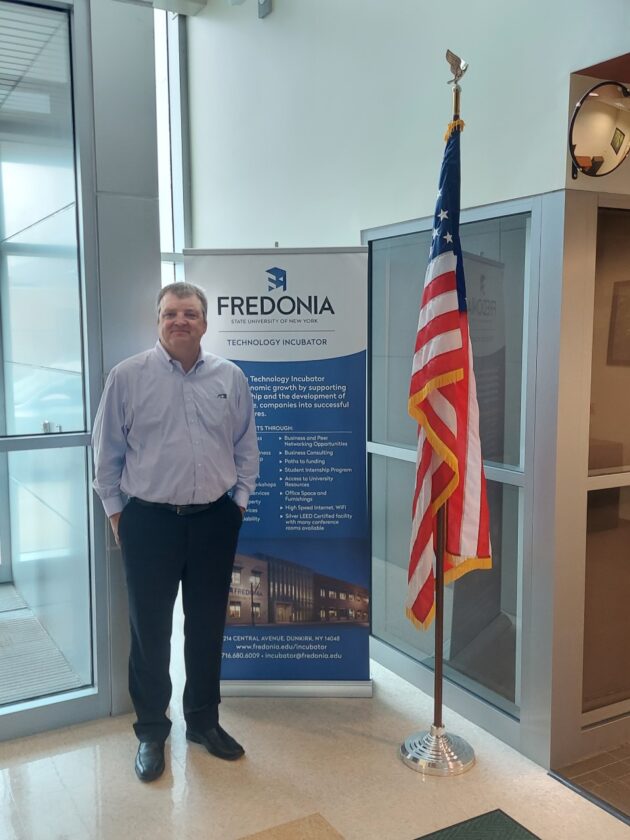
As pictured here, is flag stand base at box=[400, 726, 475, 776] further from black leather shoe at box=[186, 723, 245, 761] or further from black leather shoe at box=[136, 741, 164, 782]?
black leather shoe at box=[136, 741, 164, 782]

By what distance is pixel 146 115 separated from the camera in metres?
3.12

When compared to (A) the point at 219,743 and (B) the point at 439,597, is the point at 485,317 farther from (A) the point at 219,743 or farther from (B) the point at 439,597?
(A) the point at 219,743

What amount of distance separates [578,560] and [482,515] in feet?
1.32

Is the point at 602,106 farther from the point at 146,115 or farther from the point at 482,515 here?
the point at 146,115

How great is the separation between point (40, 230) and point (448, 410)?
187cm

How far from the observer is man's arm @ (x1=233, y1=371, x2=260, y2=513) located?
2.99 meters

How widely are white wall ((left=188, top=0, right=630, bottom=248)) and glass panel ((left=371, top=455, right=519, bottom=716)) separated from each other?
1237mm

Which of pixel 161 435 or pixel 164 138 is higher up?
pixel 164 138

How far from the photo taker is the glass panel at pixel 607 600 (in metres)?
2.99

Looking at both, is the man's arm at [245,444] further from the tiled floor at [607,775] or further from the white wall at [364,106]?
the tiled floor at [607,775]

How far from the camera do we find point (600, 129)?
8.64 feet

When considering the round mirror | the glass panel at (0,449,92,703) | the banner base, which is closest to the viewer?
the round mirror

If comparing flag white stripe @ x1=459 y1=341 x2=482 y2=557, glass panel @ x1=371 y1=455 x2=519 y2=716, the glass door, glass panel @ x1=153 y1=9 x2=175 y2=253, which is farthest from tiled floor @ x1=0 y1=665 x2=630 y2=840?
glass panel @ x1=153 y1=9 x2=175 y2=253

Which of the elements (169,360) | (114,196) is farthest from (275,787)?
(114,196)
